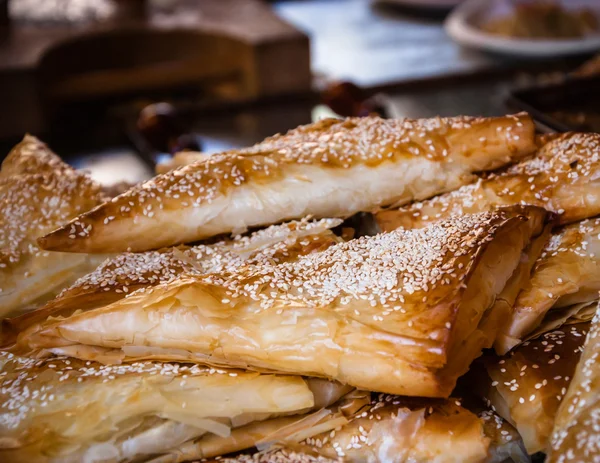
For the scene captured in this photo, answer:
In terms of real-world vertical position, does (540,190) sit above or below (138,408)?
above

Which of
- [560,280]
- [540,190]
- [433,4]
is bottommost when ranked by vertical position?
[433,4]

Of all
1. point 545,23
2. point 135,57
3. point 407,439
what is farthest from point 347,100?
point 135,57

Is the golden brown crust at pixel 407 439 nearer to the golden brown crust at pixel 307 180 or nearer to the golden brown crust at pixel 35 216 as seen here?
the golden brown crust at pixel 307 180

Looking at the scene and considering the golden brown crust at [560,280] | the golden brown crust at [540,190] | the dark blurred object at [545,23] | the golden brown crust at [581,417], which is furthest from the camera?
the dark blurred object at [545,23]

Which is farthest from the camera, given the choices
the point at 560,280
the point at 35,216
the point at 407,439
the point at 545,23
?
the point at 545,23

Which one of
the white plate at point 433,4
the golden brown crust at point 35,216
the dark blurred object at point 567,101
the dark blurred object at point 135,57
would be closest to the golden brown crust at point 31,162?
the golden brown crust at point 35,216

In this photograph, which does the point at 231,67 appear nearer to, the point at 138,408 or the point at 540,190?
the point at 540,190

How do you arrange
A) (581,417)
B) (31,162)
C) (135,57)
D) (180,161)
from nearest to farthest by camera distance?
1. (581,417)
2. (31,162)
3. (180,161)
4. (135,57)
